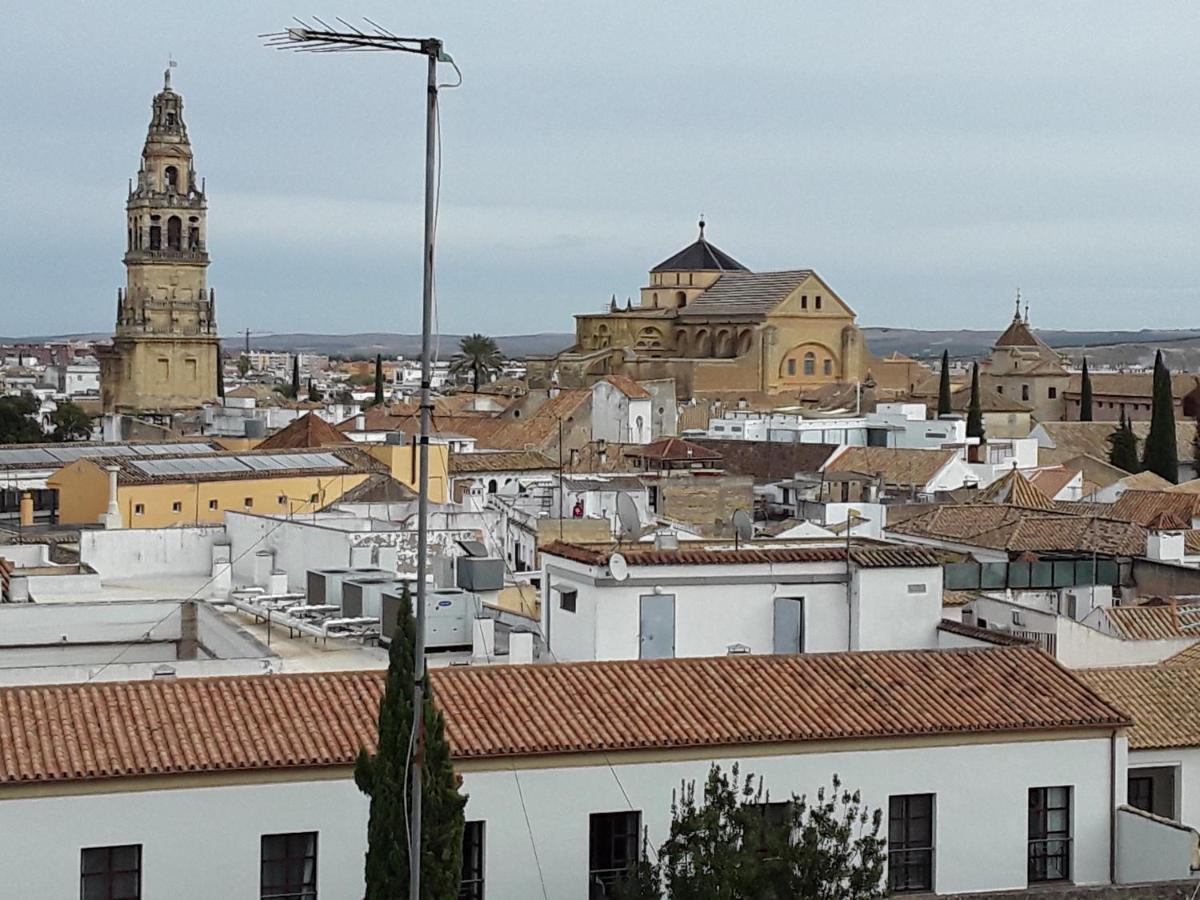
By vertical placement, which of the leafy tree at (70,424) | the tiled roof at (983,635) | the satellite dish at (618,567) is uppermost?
the satellite dish at (618,567)

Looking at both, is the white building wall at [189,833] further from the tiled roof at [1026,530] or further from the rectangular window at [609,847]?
the tiled roof at [1026,530]

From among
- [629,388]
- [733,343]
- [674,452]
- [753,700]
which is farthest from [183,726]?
[733,343]

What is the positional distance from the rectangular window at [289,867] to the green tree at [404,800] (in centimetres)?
157

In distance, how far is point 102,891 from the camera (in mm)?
11477

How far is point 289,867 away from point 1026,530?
18.0 m

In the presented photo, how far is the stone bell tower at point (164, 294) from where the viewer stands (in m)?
67.8

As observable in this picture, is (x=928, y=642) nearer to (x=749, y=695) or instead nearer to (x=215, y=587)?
(x=749, y=695)

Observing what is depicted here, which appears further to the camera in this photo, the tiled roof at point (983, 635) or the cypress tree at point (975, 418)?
the cypress tree at point (975, 418)

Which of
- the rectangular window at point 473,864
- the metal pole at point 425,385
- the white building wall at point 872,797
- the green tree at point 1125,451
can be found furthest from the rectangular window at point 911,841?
the green tree at point 1125,451

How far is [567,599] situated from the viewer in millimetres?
16266

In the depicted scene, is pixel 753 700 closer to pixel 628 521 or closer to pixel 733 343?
pixel 628 521

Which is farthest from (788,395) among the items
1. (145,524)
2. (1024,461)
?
(145,524)

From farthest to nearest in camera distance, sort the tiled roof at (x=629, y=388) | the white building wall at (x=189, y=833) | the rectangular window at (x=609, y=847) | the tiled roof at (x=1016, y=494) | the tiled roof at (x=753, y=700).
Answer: the tiled roof at (x=629, y=388) → the tiled roof at (x=1016, y=494) → the tiled roof at (x=753, y=700) → the rectangular window at (x=609, y=847) → the white building wall at (x=189, y=833)

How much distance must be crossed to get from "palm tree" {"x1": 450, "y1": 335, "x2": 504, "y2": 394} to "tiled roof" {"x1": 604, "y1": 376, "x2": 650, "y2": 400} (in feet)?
98.2
